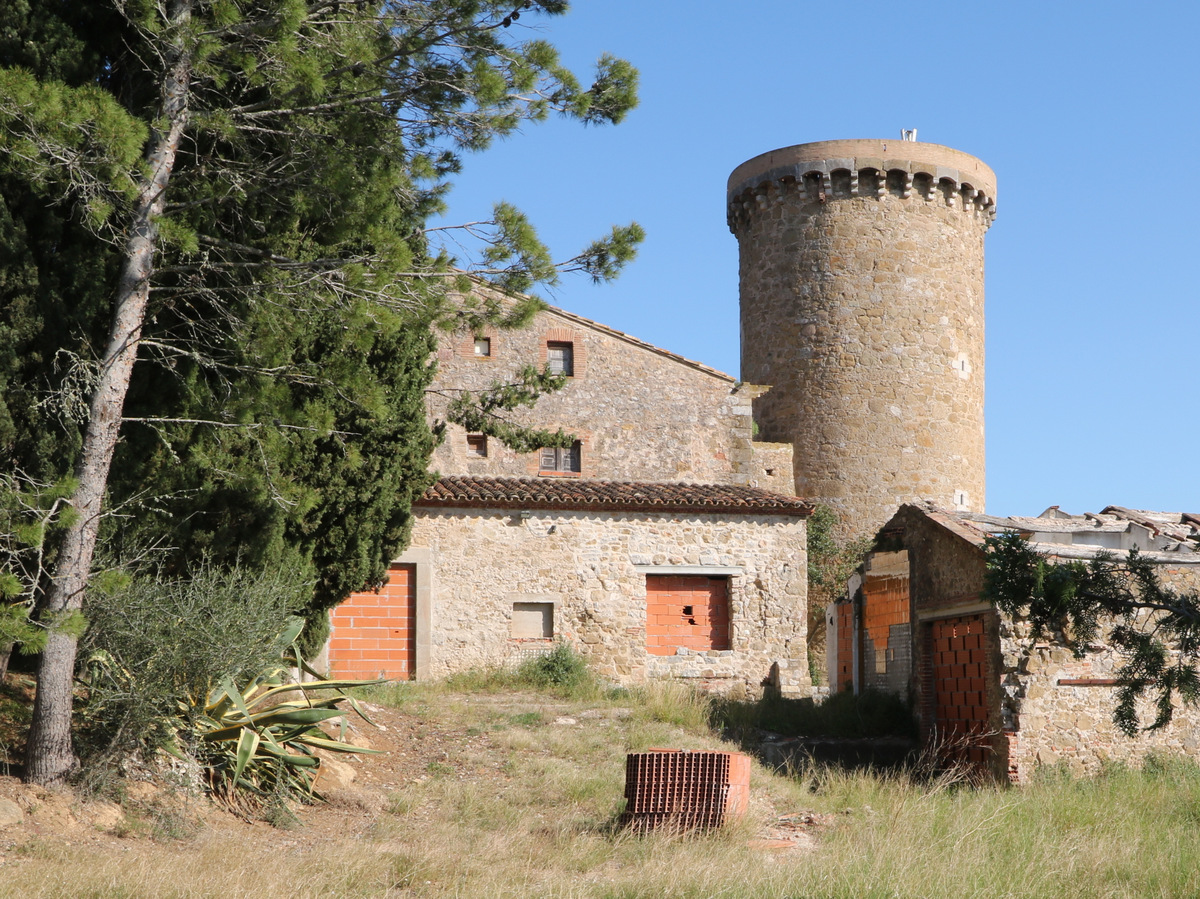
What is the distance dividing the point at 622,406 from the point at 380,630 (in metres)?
6.81

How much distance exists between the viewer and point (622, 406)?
853 inches

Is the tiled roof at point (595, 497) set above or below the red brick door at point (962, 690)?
above

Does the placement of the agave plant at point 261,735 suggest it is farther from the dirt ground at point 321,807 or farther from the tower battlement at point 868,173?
the tower battlement at point 868,173

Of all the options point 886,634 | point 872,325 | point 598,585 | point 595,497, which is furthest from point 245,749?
point 872,325

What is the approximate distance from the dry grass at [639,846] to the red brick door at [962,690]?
83 cm

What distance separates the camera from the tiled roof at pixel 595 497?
1717 cm

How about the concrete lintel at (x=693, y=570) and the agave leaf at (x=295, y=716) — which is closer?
the agave leaf at (x=295, y=716)

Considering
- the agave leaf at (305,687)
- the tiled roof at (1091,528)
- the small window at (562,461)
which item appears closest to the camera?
the agave leaf at (305,687)

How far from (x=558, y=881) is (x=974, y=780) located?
659cm

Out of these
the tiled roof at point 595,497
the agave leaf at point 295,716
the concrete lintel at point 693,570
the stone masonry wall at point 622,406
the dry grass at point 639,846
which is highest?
the stone masonry wall at point 622,406

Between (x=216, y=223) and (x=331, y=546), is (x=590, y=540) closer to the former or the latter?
(x=331, y=546)

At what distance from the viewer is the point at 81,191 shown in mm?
8938

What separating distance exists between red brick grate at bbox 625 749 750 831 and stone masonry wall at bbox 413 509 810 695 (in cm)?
709

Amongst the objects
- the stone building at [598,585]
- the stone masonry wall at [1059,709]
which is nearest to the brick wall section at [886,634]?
the stone building at [598,585]
